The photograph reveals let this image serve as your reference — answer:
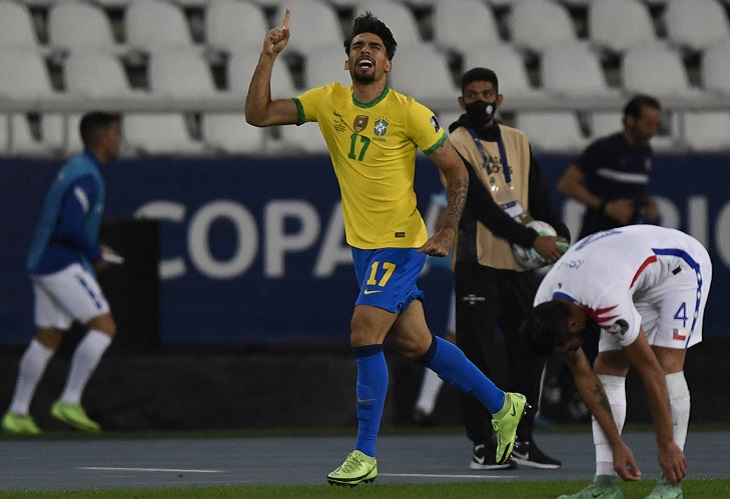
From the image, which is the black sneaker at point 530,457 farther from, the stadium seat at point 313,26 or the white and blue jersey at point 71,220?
the stadium seat at point 313,26

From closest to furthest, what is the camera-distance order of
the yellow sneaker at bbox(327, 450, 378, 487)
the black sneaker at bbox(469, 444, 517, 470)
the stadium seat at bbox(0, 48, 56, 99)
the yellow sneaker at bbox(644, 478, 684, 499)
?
the yellow sneaker at bbox(644, 478, 684, 499)
the yellow sneaker at bbox(327, 450, 378, 487)
the black sneaker at bbox(469, 444, 517, 470)
the stadium seat at bbox(0, 48, 56, 99)

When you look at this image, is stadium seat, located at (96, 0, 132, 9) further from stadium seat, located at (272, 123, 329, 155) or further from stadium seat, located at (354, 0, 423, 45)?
stadium seat, located at (272, 123, 329, 155)

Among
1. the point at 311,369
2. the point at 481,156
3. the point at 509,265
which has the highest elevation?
the point at 481,156

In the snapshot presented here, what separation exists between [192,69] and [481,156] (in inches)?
222

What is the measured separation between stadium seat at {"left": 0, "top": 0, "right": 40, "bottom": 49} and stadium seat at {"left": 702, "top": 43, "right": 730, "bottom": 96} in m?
5.99

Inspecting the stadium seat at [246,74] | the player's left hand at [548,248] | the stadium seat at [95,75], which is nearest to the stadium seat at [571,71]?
the stadium seat at [246,74]

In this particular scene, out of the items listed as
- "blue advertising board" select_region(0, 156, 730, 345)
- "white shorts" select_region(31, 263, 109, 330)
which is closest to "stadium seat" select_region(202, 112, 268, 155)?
"blue advertising board" select_region(0, 156, 730, 345)

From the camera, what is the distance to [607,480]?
22.7 feet

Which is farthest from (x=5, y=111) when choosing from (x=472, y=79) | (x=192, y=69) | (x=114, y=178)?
(x=472, y=79)

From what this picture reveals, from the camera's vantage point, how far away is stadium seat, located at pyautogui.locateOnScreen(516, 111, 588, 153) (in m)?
13.0

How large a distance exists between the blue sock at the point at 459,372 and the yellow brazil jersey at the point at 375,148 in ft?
1.72

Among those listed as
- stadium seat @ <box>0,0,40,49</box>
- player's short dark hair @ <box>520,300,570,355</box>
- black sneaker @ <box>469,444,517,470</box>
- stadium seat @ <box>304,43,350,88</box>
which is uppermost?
stadium seat @ <box>0,0,40,49</box>

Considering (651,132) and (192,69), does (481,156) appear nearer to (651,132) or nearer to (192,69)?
(651,132)

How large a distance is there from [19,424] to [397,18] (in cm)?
557
